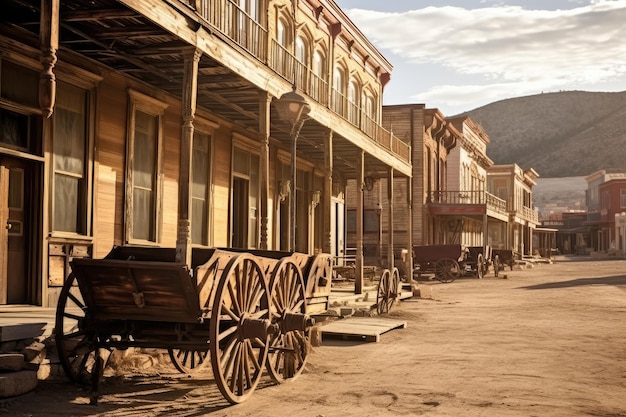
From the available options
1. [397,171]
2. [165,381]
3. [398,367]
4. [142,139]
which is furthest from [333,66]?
[165,381]

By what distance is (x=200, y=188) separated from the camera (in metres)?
15.1

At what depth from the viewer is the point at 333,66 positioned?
21.2m

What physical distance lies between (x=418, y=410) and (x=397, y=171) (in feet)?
56.5

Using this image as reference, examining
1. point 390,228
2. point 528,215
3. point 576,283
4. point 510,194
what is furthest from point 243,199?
point 528,215

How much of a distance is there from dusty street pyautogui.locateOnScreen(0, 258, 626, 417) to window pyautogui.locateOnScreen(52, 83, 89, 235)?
3468 millimetres

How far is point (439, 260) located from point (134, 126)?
65.3 ft

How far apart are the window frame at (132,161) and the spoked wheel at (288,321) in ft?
14.9

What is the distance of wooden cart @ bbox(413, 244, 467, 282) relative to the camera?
100 feet

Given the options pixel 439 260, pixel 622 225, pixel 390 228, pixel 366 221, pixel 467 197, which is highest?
pixel 467 197

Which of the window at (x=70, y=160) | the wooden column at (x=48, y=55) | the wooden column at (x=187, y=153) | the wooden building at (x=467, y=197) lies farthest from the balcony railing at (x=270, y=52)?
the wooden building at (x=467, y=197)

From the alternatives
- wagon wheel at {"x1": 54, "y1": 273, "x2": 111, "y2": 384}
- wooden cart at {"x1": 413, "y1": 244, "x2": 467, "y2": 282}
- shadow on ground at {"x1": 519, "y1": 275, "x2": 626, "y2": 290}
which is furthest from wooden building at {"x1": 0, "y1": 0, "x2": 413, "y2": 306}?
wooden cart at {"x1": 413, "y1": 244, "x2": 467, "y2": 282}

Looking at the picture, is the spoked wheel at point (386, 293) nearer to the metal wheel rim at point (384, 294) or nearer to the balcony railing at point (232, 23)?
the metal wheel rim at point (384, 294)

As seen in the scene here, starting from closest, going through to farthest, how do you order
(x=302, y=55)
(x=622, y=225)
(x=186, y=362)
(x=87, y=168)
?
(x=186, y=362), (x=87, y=168), (x=302, y=55), (x=622, y=225)

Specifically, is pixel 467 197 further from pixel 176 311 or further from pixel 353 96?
pixel 176 311
